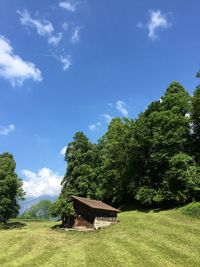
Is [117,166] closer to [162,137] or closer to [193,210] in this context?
[162,137]

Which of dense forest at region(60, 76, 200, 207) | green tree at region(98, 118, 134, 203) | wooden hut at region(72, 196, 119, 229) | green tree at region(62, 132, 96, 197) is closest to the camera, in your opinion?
wooden hut at region(72, 196, 119, 229)

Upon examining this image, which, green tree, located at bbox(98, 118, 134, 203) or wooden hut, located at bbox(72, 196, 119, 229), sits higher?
green tree, located at bbox(98, 118, 134, 203)

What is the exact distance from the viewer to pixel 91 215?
151ft

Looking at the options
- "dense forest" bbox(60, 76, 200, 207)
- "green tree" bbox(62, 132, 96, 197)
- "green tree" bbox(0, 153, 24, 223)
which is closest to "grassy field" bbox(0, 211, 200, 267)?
"dense forest" bbox(60, 76, 200, 207)

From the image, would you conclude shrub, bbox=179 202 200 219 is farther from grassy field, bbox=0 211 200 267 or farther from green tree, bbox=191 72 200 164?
green tree, bbox=191 72 200 164

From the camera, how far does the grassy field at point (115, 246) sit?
2776 cm

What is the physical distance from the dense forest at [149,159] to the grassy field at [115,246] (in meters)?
10.3

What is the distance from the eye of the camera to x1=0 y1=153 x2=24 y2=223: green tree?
185ft

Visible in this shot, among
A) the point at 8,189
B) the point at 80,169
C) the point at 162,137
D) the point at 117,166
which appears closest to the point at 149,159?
the point at 162,137

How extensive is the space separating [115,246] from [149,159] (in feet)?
101

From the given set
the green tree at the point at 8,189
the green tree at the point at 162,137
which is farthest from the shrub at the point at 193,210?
the green tree at the point at 8,189

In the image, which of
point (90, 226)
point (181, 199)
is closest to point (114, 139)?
point (181, 199)

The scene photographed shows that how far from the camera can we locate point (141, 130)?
6256 cm

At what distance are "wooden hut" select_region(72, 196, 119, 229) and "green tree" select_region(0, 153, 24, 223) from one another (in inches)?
578
